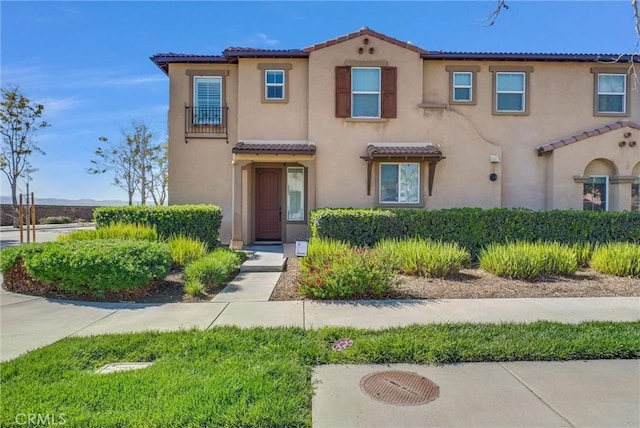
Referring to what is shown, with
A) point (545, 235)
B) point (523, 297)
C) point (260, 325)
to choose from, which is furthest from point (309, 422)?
point (545, 235)

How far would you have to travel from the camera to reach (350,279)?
6.93 m

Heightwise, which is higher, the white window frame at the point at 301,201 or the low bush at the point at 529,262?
the white window frame at the point at 301,201

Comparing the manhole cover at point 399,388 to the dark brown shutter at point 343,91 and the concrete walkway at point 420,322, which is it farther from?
the dark brown shutter at point 343,91

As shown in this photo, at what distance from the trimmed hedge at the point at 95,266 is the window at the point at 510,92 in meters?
13.2

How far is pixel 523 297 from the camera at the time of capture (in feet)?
23.4

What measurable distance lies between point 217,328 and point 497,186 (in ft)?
38.8

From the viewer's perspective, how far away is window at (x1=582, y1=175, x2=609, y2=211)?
13.7m

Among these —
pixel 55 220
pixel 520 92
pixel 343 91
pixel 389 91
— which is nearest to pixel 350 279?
pixel 343 91

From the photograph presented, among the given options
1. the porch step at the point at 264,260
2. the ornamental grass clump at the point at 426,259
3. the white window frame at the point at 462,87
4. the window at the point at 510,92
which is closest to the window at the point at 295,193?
the porch step at the point at 264,260

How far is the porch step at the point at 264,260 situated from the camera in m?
9.58

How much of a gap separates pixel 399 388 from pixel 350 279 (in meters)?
3.29

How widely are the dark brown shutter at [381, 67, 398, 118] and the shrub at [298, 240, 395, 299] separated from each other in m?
7.61

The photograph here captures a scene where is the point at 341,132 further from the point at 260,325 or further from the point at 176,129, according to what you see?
the point at 260,325

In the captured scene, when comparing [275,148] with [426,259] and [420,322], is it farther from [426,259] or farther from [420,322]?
[420,322]
